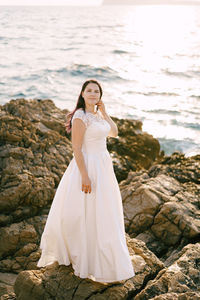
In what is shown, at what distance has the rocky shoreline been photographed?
4016 mm

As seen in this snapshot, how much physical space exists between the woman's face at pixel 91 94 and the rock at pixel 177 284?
234 cm

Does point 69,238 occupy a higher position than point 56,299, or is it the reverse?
point 69,238

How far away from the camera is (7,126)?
7.54m

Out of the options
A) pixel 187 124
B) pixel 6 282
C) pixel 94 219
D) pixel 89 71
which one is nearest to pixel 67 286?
pixel 94 219

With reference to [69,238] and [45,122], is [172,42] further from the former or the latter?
[69,238]

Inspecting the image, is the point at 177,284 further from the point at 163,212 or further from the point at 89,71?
the point at 89,71

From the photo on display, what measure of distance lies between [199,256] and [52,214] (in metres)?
2.07

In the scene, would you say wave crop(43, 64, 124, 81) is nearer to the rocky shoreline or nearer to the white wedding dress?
the rocky shoreline

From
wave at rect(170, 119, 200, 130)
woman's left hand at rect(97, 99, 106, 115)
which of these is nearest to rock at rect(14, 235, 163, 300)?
woman's left hand at rect(97, 99, 106, 115)

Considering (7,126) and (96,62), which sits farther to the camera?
(96,62)

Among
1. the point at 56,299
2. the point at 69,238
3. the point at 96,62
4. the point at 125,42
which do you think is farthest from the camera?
the point at 125,42

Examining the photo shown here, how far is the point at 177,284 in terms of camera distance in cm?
386

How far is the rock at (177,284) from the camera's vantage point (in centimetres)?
360

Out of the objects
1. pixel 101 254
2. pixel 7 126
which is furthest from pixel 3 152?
pixel 101 254
